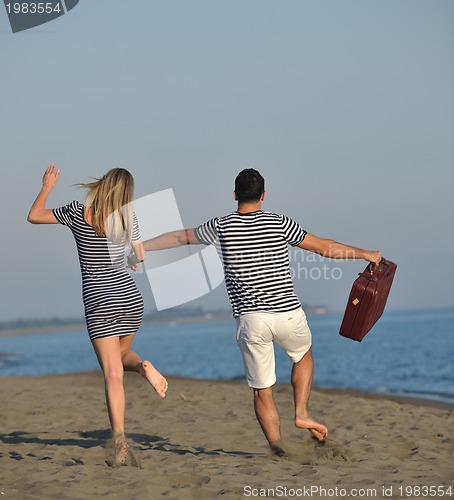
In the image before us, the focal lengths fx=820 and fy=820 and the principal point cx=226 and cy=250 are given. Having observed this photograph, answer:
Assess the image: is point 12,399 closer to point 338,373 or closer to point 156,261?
point 156,261

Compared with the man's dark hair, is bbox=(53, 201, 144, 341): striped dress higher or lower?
lower

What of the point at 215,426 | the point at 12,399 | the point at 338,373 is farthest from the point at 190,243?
the point at 338,373

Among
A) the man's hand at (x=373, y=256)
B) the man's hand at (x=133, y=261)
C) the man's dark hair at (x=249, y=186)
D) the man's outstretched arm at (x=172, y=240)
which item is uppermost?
the man's dark hair at (x=249, y=186)

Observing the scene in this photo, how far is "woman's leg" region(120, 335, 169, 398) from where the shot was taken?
5.94 metres

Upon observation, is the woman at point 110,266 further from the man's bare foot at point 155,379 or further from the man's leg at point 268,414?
the man's leg at point 268,414

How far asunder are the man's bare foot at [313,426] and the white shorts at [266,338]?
38 cm

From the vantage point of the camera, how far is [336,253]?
6082 millimetres

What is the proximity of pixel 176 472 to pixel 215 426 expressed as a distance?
2777 mm

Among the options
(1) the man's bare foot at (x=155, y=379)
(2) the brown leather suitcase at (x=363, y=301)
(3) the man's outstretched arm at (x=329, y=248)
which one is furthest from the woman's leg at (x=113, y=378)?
(2) the brown leather suitcase at (x=363, y=301)

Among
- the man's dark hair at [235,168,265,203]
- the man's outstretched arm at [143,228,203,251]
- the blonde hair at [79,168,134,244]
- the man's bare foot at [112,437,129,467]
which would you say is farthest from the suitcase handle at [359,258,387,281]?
the man's bare foot at [112,437,129,467]

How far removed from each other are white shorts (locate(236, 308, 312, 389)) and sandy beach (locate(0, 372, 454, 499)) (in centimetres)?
66

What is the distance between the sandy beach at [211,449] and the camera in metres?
5.13

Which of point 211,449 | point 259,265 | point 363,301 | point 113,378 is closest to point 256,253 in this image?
point 259,265

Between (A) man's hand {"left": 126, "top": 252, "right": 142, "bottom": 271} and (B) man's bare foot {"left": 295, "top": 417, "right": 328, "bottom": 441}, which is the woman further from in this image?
(B) man's bare foot {"left": 295, "top": 417, "right": 328, "bottom": 441}
